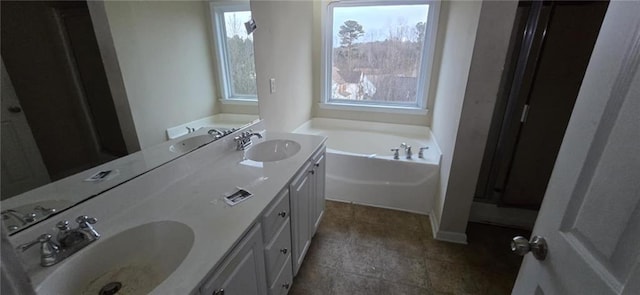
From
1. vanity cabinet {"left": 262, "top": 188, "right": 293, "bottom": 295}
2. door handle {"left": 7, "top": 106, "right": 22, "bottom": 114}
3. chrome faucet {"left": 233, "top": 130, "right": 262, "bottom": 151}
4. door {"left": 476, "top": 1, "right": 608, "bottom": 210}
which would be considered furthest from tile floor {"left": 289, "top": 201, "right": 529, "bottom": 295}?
door handle {"left": 7, "top": 106, "right": 22, "bottom": 114}

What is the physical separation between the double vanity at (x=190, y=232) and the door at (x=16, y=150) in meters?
0.13

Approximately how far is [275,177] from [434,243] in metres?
1.50

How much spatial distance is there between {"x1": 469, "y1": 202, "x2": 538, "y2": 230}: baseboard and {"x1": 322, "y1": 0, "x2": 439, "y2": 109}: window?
131 cm

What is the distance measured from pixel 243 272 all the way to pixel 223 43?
1.26m

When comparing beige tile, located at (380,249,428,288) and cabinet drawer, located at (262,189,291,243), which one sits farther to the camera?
beige tile, located at (380,249,428,288)

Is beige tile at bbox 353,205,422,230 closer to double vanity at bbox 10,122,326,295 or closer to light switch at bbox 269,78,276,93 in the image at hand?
double vanity at bbox 10,122,326,295

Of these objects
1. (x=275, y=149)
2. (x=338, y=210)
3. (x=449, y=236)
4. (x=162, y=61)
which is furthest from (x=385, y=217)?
(x=162, y=61)

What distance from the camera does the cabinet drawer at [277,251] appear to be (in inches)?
47.1

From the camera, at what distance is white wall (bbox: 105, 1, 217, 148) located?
41.1 inches

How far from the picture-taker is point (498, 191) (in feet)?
7.39

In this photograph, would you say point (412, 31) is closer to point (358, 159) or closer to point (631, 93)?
point (358, 159)

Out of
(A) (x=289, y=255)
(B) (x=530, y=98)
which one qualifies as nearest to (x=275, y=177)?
(A) (x=289, y=255)

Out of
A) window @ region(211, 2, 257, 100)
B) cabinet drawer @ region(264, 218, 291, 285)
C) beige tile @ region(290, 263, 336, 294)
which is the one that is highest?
window @ region(211, 2, 257, 100)

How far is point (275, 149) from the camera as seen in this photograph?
1902 mm
